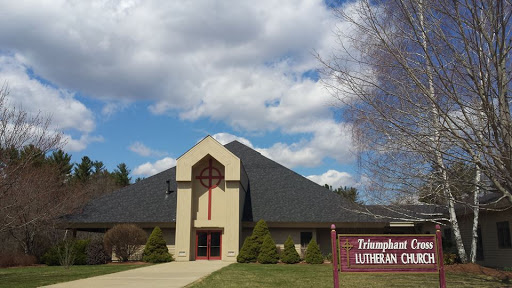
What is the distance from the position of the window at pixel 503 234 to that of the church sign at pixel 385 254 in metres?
13.8

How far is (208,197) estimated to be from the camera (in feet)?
96.4

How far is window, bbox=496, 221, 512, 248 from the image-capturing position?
2202 cm

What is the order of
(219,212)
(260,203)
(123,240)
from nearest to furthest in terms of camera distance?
(123,240) → (219,212) → (260,203)

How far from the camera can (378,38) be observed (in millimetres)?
11102

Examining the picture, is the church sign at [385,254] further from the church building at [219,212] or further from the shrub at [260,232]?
the shrub at [260,232]

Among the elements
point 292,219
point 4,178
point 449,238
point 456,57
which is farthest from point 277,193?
point 456,57

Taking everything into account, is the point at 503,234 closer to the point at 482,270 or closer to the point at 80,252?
the point at 482,270

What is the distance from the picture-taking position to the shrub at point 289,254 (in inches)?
1056

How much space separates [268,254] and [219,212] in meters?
4.43

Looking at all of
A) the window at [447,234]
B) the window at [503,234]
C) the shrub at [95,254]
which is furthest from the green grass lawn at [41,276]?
the window at [447,234]

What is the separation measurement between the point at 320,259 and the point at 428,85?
17.1 metres

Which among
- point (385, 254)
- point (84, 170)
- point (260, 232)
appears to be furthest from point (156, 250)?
point (84, 170)

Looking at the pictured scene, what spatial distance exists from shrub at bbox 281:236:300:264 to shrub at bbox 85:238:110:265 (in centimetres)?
1020

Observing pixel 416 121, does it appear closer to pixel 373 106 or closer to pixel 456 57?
pixel 373 106
